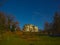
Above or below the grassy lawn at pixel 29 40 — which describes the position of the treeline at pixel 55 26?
above

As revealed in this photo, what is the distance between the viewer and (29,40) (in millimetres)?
6453

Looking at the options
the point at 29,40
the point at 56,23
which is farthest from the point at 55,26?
the point at 29,40

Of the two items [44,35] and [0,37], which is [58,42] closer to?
[44,35]

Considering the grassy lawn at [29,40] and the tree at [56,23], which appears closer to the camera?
the grassy lawn at [29,40]

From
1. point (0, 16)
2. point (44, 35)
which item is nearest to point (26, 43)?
point (44, 35)

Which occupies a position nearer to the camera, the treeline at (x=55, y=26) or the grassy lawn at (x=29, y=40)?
the grassy lawn at (x=29, y=40)

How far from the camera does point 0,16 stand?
6.64 meters

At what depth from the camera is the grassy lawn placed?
19.3 feet

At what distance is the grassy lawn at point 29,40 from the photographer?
5.89 m

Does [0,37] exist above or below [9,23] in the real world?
below

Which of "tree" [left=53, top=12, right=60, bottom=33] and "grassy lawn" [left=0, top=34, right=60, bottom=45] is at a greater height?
"tree" [left=53, top=12, right=60, bottom=33]

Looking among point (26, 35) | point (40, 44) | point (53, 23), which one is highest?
point (53, 23)

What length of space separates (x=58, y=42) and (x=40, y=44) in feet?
3.34

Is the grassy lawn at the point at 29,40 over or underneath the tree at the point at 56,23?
underneath
